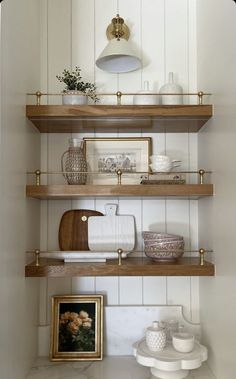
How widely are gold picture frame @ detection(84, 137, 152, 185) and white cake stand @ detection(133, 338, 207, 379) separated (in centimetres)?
69

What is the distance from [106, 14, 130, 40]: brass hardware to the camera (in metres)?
1.48

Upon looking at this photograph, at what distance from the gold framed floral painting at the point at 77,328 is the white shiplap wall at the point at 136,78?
52 millimetres

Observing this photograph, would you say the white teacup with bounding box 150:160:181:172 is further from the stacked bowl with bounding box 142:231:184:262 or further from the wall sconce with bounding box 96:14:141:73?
the wall sconce with bounding box 96:14:141:73

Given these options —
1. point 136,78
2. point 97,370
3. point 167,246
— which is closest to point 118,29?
point 136,78

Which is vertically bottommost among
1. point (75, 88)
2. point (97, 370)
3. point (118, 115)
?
point (97, 370)

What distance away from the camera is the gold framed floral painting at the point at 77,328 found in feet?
4.65

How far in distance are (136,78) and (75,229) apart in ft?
2.27

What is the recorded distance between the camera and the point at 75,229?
1.48 metres

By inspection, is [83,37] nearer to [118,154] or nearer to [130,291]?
[118,154]
